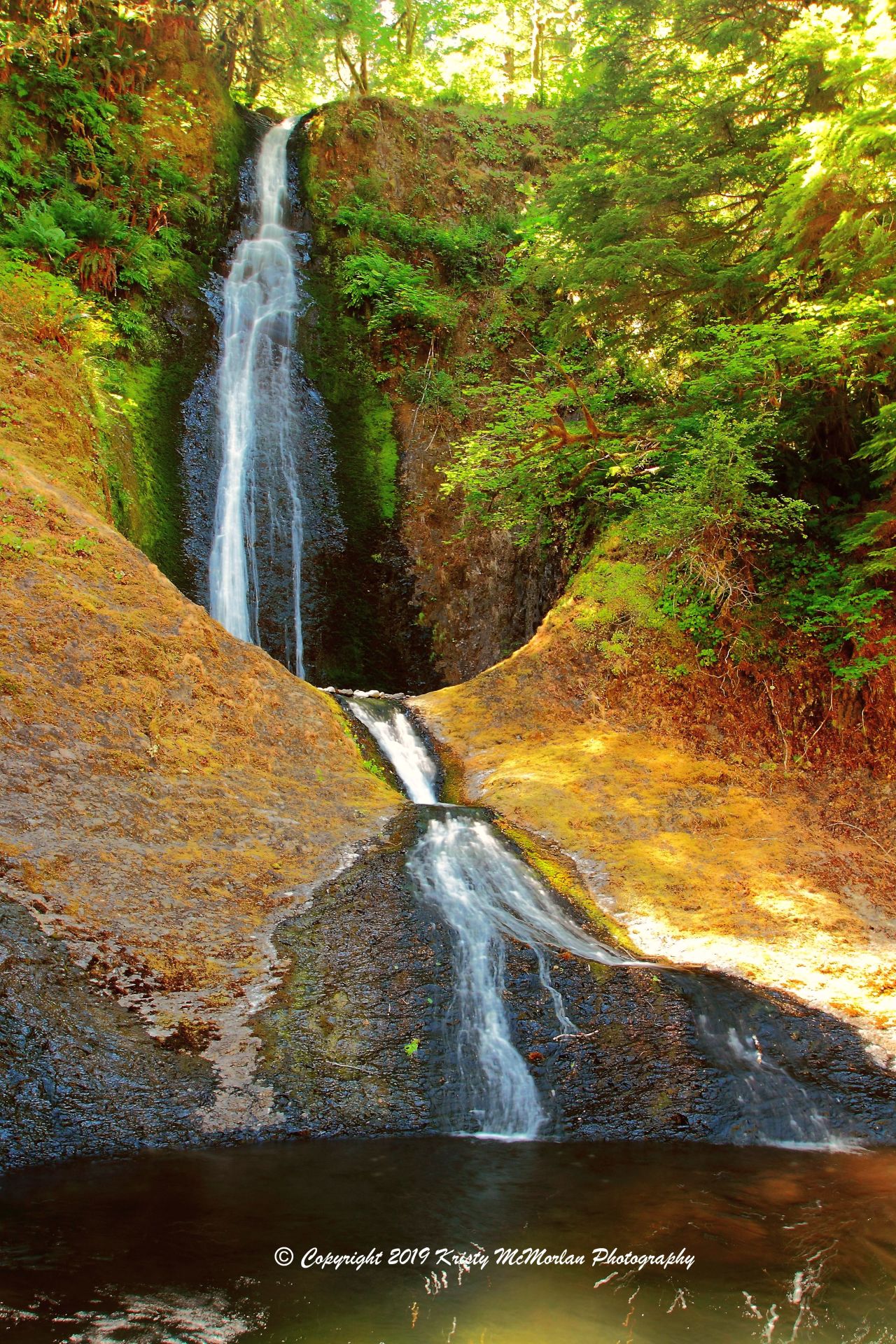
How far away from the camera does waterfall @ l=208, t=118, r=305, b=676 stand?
48.8ft

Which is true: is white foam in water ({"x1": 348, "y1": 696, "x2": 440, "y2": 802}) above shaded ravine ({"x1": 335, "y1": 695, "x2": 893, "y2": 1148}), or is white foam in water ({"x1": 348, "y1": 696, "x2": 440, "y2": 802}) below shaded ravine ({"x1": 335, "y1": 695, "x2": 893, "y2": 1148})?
above

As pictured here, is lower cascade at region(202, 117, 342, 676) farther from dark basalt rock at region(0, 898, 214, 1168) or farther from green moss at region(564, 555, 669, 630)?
dark basalt rock at region(0, 898, 214, 1168)

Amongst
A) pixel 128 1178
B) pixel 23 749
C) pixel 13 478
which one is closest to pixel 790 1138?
pixel 128 1178

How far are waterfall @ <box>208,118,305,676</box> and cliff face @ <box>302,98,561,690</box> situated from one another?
1048 mm

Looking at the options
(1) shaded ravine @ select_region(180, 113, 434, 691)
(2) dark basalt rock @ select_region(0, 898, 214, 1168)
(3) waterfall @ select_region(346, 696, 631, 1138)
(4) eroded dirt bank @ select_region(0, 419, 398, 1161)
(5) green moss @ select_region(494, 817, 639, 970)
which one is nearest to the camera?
(2) dark basalt rock @ select_region(0, 898, 214, 1168)

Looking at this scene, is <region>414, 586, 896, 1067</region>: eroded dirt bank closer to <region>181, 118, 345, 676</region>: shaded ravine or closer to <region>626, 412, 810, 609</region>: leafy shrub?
<region>626, 412, 810, 609</region>: leafy shrub

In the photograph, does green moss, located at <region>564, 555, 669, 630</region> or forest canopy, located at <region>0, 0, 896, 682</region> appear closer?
forest canopy, located at <region>0, 0, 896, 682</region>

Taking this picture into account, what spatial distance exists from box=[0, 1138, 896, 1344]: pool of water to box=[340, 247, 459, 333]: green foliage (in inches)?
682

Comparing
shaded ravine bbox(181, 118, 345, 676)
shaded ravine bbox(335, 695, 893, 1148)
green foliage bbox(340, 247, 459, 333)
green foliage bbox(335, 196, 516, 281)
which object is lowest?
shaded ravine bbox(335, 695, 893, 1148)

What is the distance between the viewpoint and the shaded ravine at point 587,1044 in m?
5.39

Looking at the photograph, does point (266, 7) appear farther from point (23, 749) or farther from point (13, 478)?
point (23, 749)

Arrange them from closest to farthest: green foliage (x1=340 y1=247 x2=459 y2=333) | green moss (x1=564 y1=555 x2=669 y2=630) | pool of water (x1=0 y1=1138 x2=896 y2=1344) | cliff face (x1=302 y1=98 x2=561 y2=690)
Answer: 1. pool of water (x1=0 y1=1138 x2=896 y2=1344)
2. green moss (x1=564 y1=555 x2=669 y2=630)
3. cliff face (x1=302 y1=98 x2=561 y2=690)
4. green foliage (x1=340 y1=247 x2=459 y2=333)

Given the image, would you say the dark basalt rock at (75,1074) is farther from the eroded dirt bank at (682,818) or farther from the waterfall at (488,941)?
the eroded dirt bank at (682,818)

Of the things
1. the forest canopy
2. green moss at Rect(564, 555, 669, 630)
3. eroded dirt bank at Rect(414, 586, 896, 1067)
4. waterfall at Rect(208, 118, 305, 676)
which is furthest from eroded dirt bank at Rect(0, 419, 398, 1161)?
the forest canopy
